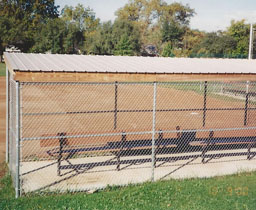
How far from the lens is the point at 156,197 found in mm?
6590

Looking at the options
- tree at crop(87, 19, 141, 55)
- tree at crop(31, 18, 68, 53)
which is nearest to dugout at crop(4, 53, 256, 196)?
tree at crop(87, 19, 141, 55)

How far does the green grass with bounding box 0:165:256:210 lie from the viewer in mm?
6152

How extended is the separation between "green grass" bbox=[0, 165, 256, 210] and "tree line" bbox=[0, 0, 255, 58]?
40.4m

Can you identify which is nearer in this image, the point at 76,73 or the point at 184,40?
the point at 76,73

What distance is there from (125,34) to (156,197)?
47674 mm

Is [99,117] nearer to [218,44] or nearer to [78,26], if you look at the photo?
[218,44]

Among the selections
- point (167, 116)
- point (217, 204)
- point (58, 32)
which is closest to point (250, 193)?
point (217, 204)

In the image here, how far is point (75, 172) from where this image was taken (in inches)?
321

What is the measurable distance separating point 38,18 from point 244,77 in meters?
73.2

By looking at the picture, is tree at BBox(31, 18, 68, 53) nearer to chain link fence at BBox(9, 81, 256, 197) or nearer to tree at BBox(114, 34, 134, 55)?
tree at BBox(114, 34, 134, 55)

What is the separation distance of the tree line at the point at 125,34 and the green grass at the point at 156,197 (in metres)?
40.4

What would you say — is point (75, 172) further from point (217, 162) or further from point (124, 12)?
point (124, 12)

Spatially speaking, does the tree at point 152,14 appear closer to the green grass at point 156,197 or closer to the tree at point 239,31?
the tree at point 239,31

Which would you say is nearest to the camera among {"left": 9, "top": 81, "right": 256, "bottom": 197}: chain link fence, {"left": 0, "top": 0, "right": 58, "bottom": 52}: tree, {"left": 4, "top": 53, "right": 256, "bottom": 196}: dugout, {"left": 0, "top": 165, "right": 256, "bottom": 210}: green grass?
{"left": 0, "top": 165, "right": 256, "bottom": 210}: green grass
